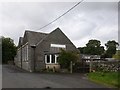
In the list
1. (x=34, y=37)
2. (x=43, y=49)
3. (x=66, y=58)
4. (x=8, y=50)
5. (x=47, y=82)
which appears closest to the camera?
(x=47, y=82)

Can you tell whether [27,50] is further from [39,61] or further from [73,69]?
[73,69]

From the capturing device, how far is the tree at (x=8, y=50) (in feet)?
259

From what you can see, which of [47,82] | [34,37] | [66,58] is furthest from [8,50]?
[47,82]

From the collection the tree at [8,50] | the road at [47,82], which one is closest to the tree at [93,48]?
the tree at [8,50]

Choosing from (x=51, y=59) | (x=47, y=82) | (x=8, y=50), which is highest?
(x=8, y=50)

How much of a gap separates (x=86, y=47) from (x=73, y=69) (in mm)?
73953

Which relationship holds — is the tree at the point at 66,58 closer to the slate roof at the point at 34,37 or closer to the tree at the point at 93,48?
the slate roof at the point at 34,37

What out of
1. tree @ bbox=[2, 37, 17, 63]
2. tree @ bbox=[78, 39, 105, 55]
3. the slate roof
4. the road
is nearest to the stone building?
the slate roof

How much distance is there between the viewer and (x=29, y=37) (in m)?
45.1

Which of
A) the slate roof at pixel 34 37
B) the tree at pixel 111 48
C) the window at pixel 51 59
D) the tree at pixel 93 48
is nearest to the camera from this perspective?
the window at pixel 51 59

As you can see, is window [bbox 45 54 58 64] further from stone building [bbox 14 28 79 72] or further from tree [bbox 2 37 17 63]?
tree [bbox 2 37 17 63]

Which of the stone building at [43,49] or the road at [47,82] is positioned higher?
the stone building at [43,49]

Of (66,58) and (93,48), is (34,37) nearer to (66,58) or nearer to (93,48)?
(66,58)

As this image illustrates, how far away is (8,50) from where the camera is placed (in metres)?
79.9
